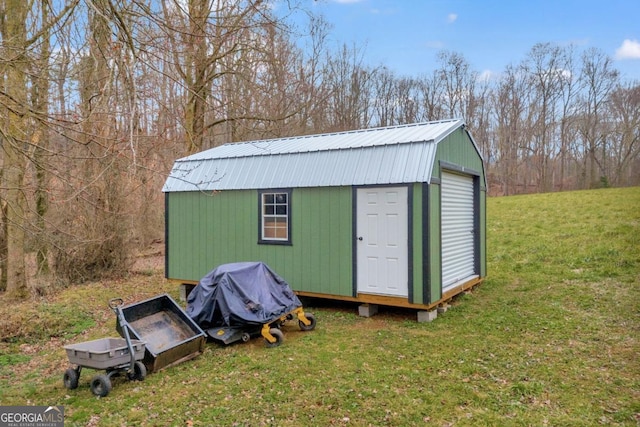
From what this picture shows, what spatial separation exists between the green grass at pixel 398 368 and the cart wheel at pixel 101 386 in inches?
2.7

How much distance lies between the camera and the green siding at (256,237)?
6.87 m

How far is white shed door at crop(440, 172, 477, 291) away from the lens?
6.96 m

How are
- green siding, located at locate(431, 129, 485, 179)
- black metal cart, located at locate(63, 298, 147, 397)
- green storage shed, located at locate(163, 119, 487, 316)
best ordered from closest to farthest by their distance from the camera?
black metal cart, located at locate(63, 298, 147, 397)
green storage shed, located at locate(163, 119, 487, 316)
green siding, located at locate(431, 129, 485, 179)

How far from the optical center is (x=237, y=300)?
17.7ft

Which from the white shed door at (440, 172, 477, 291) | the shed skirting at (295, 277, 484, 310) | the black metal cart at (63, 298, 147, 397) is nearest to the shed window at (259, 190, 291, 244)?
the shed skirting at (295, 277, 484, 310)

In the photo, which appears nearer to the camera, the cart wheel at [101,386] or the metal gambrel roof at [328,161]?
the cart wheel at [101,386]

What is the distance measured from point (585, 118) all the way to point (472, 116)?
6.71m

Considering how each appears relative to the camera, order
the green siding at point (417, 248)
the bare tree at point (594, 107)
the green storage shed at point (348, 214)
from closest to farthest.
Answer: the green siding at point (417, 248), the green storage shed at point (348, 214), the bare tree at point (594, 107)

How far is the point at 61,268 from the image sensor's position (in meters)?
9.75

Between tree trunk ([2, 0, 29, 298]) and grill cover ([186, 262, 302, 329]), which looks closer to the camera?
grill cover ([186, 262, 302, 329])

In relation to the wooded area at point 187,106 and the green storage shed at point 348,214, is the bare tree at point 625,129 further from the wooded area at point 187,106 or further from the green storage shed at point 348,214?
the green storage shed at point 348,214

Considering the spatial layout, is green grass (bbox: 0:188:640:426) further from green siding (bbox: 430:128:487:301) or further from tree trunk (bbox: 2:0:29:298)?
tree trunk (bbox: 2:0:29:298)

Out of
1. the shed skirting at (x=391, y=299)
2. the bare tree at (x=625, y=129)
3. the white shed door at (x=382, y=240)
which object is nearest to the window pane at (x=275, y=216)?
the shed skirting at (x=391, y=299)

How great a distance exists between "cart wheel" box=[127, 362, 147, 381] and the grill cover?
1.14m
